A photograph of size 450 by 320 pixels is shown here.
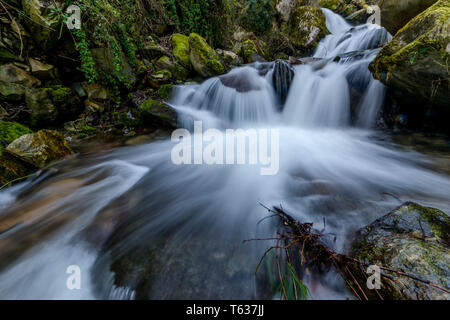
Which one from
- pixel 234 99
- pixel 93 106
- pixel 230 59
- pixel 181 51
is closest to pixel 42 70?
pixel 93 106

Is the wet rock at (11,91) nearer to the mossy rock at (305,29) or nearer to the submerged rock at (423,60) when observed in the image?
the submerged rock at (423,60)

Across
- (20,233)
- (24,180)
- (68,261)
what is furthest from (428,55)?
(24,180)

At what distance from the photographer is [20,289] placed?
1.47 metres

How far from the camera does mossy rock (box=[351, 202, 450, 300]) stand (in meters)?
1.02

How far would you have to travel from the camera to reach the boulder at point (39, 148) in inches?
117

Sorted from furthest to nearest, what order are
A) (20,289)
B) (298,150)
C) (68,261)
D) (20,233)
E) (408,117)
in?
(408,117) → (298,150) → (20,233) → (68,261) → (20,289)

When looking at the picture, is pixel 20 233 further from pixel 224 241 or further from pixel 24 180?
pixel 224 241

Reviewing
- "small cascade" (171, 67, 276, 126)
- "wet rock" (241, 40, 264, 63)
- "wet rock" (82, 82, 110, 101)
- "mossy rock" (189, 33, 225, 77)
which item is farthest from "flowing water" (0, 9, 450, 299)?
"wet rock" (241, 40, 264, 63)

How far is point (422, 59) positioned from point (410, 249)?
351 cm

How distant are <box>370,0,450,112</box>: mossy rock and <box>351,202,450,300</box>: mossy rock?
2862 mm

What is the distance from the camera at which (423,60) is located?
115 inches

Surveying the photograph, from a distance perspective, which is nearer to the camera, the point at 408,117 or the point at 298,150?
the point at 298,150

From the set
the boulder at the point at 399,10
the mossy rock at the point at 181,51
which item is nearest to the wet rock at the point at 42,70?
the mossy rock at the point at 181,51

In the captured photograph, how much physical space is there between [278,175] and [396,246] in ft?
6.11
